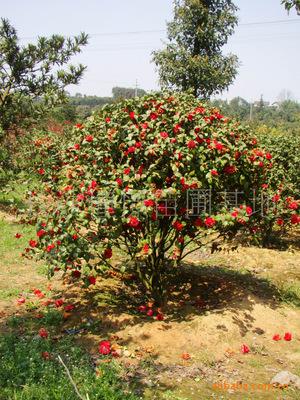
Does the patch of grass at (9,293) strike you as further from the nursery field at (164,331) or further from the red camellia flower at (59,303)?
the red camellia flower at (59,303)

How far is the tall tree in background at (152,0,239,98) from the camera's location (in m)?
10.3

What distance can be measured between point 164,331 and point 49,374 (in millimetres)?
1278

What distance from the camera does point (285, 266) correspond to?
5656mm

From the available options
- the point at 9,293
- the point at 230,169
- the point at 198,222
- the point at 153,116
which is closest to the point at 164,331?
the point at 198,222

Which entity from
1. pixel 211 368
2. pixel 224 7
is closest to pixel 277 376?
pixel 211 368

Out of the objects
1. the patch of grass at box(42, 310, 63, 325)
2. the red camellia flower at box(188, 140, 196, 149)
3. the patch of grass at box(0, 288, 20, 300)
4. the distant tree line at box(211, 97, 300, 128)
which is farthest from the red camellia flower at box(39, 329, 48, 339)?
the distant tree line at box(211, 97, 300, 128)

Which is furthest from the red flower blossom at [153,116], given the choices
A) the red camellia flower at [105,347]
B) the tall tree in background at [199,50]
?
the tall tree in background at [199,50]

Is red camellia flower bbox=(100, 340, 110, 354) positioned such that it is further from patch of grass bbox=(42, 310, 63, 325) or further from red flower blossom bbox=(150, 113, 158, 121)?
red flower blossom bbox=(150, 113, 158, 121)

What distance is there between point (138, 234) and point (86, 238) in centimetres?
77

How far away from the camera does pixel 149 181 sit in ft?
Answer: 10.7

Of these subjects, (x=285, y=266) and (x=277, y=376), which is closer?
(x=277, y=376)

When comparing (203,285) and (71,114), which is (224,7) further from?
(71,114)

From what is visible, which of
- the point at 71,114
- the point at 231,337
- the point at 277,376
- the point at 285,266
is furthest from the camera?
the point at 71,114

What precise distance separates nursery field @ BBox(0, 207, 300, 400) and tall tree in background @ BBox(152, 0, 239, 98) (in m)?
6.93
